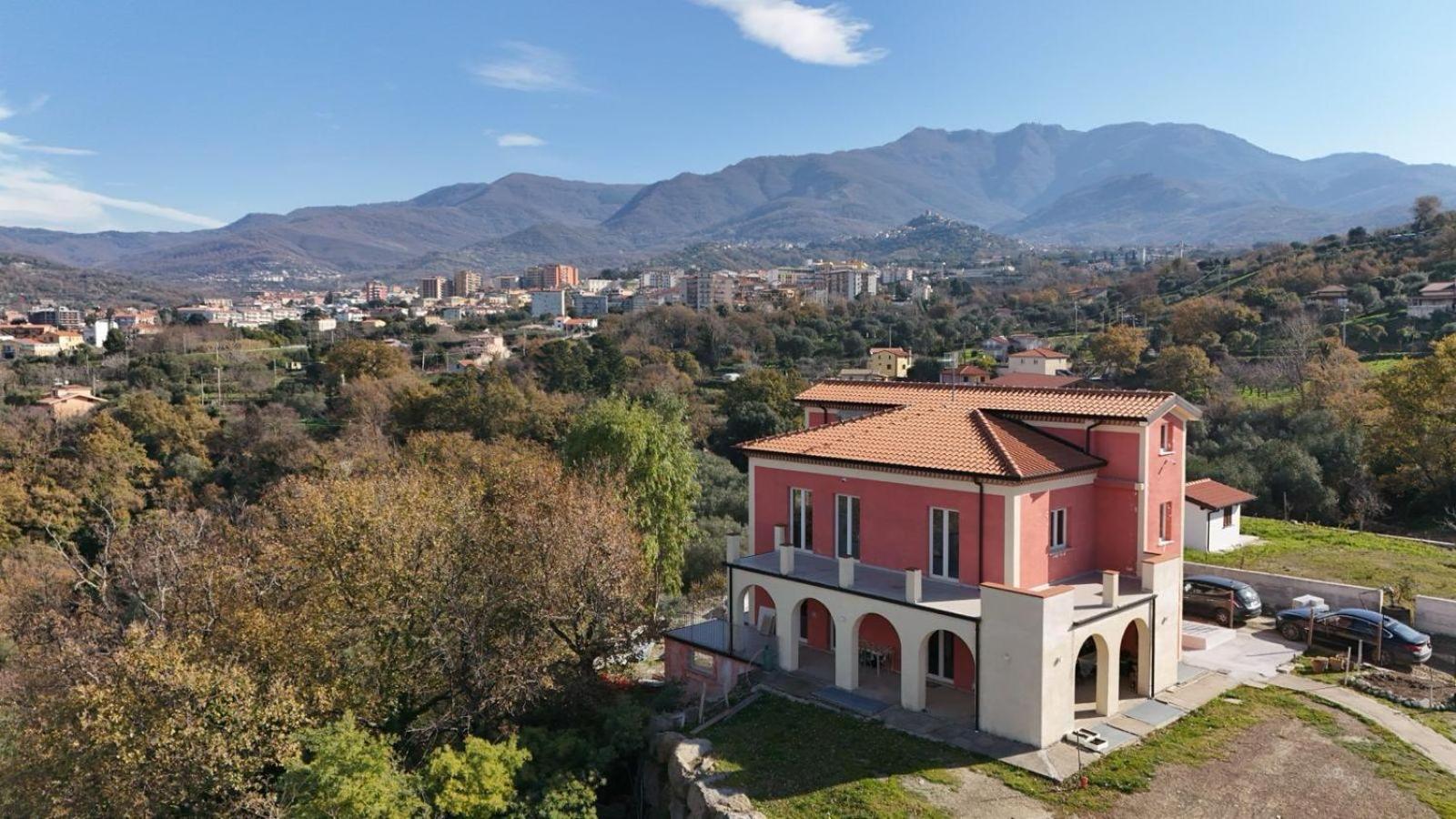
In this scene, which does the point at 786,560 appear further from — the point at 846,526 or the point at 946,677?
the point at 946,677

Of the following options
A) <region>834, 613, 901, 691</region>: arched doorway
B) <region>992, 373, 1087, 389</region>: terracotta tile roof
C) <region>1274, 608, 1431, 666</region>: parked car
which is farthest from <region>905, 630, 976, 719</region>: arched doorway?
<region>992, 373, 1087, 389</region>: terracotta tile roof

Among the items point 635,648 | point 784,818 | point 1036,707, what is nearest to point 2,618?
point 635,648

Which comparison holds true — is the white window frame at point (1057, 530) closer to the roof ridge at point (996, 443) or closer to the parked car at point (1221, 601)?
the roof ridge at point (996, 443)

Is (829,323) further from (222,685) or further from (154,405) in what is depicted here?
(222,685)

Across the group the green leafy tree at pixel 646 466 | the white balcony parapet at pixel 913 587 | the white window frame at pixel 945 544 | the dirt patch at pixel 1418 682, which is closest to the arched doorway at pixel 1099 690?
the white window frame at pixel 945 544

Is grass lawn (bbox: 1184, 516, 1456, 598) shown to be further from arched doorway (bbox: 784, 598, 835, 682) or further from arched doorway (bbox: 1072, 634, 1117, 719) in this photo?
arched doorway (bbox: 784, 598, 835, 682)
